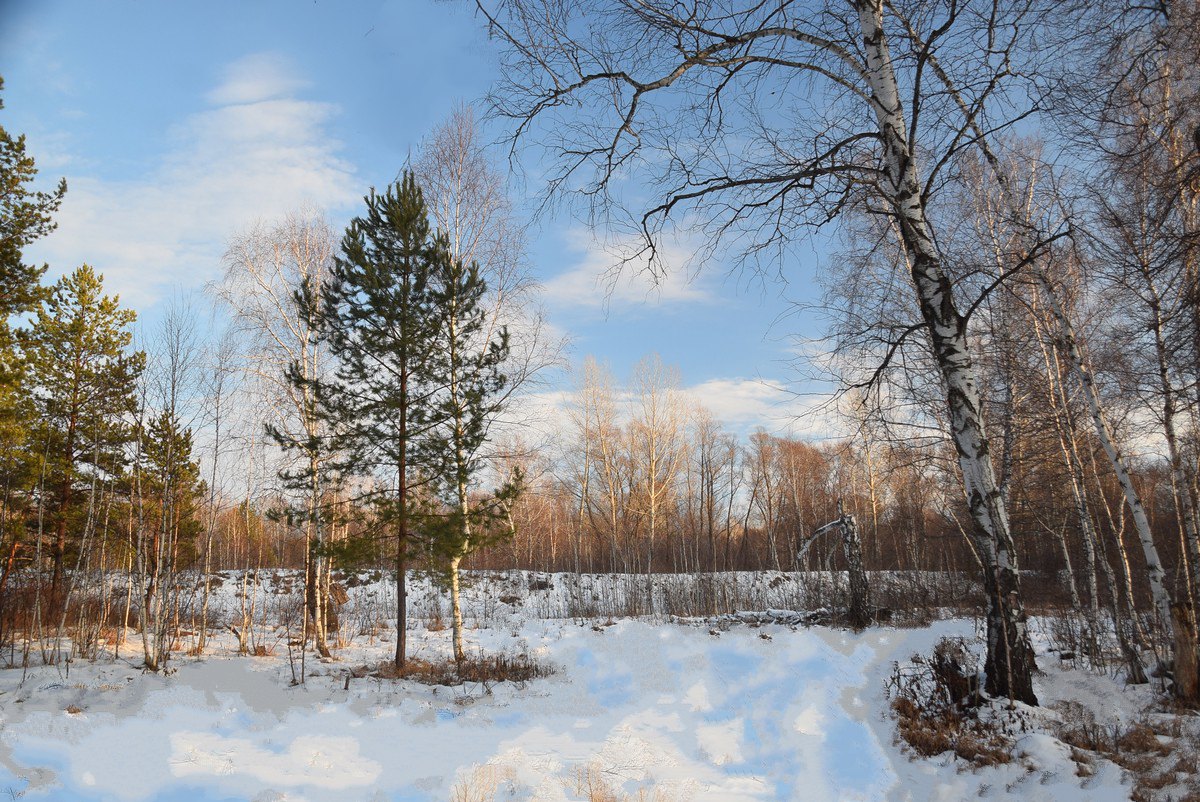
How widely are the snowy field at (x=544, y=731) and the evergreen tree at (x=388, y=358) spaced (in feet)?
8.90

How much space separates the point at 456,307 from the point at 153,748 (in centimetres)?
757

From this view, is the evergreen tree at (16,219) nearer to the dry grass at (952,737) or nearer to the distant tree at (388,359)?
the distant tree at (388,359)

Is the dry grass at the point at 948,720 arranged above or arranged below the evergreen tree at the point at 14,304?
below

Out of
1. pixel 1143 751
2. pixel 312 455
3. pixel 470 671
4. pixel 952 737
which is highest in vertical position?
pixel 312 455

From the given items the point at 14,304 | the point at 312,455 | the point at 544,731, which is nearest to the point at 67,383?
the point at 14,304

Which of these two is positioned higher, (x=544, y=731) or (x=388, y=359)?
(x=388, y=359)

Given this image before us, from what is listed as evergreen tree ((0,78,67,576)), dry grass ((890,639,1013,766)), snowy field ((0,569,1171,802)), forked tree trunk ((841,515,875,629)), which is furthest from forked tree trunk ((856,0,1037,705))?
evergreen tree ((0,78,67,576))

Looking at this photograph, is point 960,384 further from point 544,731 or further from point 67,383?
point 67,383

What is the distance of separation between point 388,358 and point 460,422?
169 centimetres

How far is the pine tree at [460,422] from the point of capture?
10.1 meters

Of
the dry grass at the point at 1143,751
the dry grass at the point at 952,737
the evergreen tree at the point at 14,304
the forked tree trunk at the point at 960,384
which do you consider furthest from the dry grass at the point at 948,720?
the evergreen tree at the point at 14,304

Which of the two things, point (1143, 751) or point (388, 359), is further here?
point (388, 359)

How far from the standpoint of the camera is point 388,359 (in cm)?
1041

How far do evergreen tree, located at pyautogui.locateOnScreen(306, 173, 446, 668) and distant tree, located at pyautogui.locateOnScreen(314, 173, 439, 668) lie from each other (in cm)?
2
